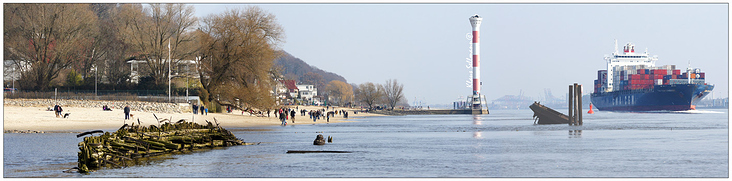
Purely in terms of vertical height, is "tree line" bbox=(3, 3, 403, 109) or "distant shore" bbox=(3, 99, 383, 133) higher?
"tree line" bbox=(3, 3, 403, 109)

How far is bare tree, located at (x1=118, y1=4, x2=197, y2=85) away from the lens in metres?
61.4

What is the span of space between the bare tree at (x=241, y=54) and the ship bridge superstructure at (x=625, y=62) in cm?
10201

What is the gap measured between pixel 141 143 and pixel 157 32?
41.9 m

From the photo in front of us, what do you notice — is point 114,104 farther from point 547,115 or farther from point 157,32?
point 547,115

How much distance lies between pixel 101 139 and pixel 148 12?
47.1 m

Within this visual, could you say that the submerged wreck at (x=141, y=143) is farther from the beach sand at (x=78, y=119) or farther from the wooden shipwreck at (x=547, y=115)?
the wooden shipwreck at (x=547, y=115)

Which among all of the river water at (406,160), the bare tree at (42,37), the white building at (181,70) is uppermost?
the bare tree at (42,37)

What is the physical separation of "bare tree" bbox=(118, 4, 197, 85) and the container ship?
3565 inches

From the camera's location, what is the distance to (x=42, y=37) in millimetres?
59094

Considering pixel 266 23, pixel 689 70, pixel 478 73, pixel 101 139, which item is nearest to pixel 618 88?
pixel 689 70

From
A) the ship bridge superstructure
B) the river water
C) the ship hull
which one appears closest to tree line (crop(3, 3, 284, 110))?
the river water

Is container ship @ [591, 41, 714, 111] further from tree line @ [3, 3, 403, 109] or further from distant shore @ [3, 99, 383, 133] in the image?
distant shore @ [3, 99, 383, 133]

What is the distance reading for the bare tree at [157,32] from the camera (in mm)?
61375

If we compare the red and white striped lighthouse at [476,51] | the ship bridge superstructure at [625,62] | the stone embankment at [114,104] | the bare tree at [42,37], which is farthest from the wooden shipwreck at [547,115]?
the ship bridge superstructure at [625,62]
